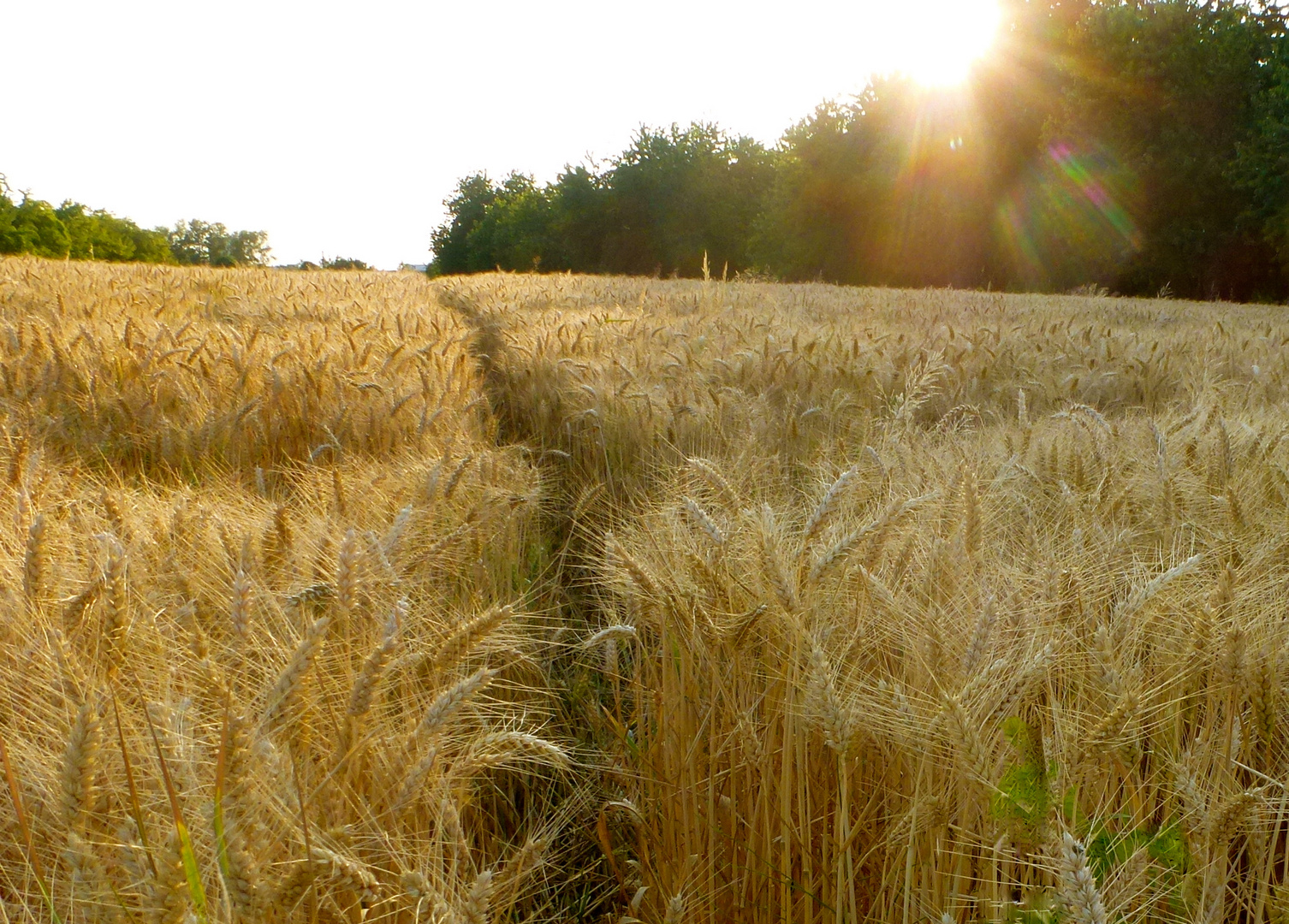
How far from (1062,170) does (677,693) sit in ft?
95.5

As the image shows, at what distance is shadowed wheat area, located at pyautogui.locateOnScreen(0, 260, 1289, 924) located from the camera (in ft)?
2.85

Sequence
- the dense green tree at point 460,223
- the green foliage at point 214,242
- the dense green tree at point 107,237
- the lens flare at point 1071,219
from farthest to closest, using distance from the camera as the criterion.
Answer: the green foliage at point 214,242
the dense green tree at point 460,223
the dense green tree at point 107,237
the lens flare at point 1071,219

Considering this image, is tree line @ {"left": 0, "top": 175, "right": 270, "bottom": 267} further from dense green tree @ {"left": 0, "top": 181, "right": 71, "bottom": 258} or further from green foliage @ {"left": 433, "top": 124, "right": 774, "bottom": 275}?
green foliage @ {"left": 433, "top": 124, "right": 774, "bottom": 275}

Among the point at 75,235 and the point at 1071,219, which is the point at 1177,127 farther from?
the point at 75,235

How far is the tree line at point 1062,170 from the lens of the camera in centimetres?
2191

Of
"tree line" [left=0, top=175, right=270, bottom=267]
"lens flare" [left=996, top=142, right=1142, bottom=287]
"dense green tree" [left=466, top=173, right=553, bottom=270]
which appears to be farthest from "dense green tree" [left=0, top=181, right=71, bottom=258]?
"lens flare" [left=996, top=142, right=1142, bottom=287]

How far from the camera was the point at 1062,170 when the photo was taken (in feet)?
83.0

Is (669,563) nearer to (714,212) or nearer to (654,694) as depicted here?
(654,694)

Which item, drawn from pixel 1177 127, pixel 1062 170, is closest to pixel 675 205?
pixel 1062 170

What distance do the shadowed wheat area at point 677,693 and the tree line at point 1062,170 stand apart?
70.7ft

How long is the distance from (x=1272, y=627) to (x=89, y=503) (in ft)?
7.33

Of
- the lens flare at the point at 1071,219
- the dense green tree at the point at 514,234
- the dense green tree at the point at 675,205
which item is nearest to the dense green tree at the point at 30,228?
the dense green tree at the point at 514,234

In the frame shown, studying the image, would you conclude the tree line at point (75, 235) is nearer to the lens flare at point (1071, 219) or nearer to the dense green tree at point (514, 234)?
the dense green tree at point (514, 234)

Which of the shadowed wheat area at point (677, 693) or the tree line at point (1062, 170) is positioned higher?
the tree line at point (1062, 170)
